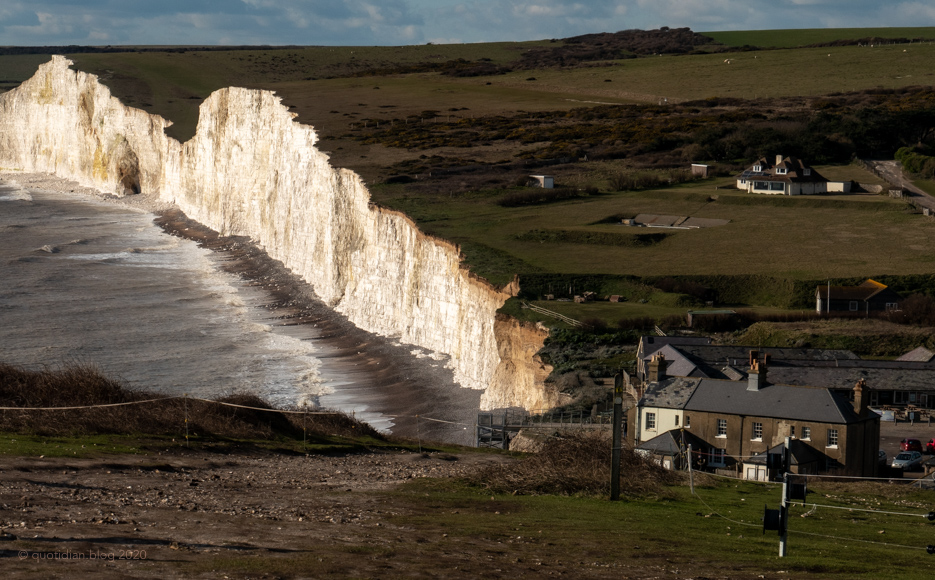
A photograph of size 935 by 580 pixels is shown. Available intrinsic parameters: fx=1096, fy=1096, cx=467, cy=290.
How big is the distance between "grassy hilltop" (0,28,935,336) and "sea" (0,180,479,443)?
27.1 feet

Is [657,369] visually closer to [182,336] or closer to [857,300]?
[857,300]

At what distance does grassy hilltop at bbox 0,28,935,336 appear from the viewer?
61.1 metres

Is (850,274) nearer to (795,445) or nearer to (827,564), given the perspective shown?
(795,445)

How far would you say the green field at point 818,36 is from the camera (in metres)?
181

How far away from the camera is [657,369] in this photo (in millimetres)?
38344

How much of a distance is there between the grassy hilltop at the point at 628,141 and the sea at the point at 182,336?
8.27 m

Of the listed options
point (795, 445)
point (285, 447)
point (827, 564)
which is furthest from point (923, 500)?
point (285, 447)

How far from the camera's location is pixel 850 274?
58125mm

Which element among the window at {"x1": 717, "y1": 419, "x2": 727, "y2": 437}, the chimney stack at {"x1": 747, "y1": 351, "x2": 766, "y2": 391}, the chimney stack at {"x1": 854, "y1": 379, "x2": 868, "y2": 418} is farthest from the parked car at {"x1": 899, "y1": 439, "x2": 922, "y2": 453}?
the window at {"x1": 717, "y1": 419, "x2": 727, "y2": 437}

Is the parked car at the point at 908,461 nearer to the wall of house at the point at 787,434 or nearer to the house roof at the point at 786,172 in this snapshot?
the wall of house at the point at 787,434

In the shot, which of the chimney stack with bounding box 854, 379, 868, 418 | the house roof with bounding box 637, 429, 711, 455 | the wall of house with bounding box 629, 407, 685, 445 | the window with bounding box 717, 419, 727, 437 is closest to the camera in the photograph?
the chimney stack with bounding box 854, 379, 868, 418

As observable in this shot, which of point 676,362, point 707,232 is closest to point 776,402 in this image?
point 676,362

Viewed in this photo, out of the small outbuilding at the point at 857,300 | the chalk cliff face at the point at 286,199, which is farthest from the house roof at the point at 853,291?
the chalk cliff face at the point at 286,199

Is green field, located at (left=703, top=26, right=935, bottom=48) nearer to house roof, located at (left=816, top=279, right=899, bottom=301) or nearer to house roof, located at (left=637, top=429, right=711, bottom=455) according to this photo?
house roof, located at (left=816, top=279, right=899, bottom=301)
